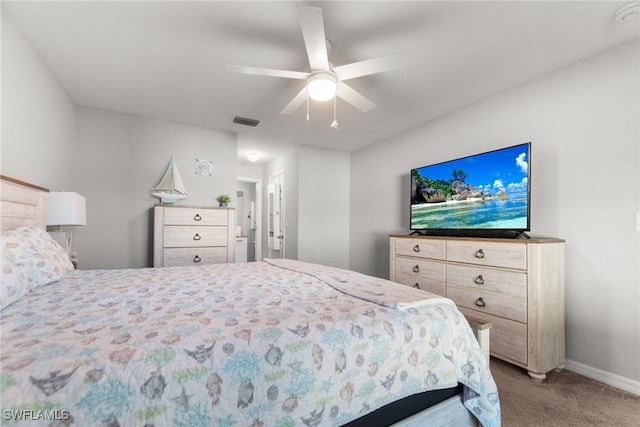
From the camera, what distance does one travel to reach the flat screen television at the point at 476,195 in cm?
234

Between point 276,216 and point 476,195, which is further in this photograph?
point 276,216

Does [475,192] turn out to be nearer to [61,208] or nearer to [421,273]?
[421,273]

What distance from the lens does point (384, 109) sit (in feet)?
10.5

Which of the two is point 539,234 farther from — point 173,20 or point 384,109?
point 173,20

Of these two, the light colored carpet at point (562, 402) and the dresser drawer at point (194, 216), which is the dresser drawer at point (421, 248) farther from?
the dresser drawer at point (194, 216)

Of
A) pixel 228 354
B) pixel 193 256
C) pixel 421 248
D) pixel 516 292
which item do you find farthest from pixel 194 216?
pixel 516 292

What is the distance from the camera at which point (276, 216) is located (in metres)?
5.55

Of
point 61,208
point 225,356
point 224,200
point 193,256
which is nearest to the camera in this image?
point 225,356

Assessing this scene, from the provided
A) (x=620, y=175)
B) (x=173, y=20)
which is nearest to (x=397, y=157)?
(x=620, y=175)

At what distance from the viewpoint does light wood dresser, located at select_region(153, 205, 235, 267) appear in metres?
3.11

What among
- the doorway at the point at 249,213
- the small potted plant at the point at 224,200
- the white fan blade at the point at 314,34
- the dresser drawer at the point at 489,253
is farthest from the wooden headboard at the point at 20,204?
the doorway at the point at 249,213

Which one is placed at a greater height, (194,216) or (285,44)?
(285,44)

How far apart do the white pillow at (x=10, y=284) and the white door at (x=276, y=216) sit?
397 cm

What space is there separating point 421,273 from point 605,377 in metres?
1.46
